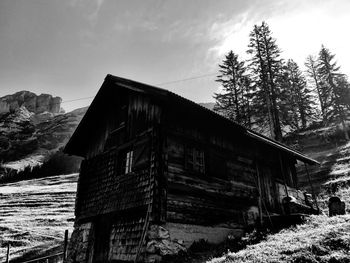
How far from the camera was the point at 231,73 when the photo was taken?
39.5m

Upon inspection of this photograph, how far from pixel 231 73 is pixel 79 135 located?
2511cm

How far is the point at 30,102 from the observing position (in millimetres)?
184875

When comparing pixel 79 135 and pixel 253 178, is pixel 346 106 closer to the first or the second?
pixel 253 178

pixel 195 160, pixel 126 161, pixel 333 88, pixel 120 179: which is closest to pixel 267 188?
pixel 195 160

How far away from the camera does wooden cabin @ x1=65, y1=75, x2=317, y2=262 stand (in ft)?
42.1

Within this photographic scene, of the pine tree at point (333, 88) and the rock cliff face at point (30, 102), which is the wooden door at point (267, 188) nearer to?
the pine tree at point (333, 88)

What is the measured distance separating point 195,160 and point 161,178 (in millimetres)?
2472

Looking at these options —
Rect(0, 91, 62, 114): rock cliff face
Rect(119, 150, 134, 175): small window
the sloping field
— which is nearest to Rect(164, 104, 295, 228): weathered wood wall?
Rect(119, 150, 134, 175): small window

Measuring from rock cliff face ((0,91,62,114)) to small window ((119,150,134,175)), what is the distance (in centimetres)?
18318

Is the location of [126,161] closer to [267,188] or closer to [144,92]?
[144,92]

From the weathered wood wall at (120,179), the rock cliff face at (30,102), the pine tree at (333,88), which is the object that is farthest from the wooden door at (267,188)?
the rock cliff face at (30,102)

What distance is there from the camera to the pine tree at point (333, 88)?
43.8 m

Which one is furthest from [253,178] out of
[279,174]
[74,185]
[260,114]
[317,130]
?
[74,185]

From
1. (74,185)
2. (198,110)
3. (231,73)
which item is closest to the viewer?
(198,110)
